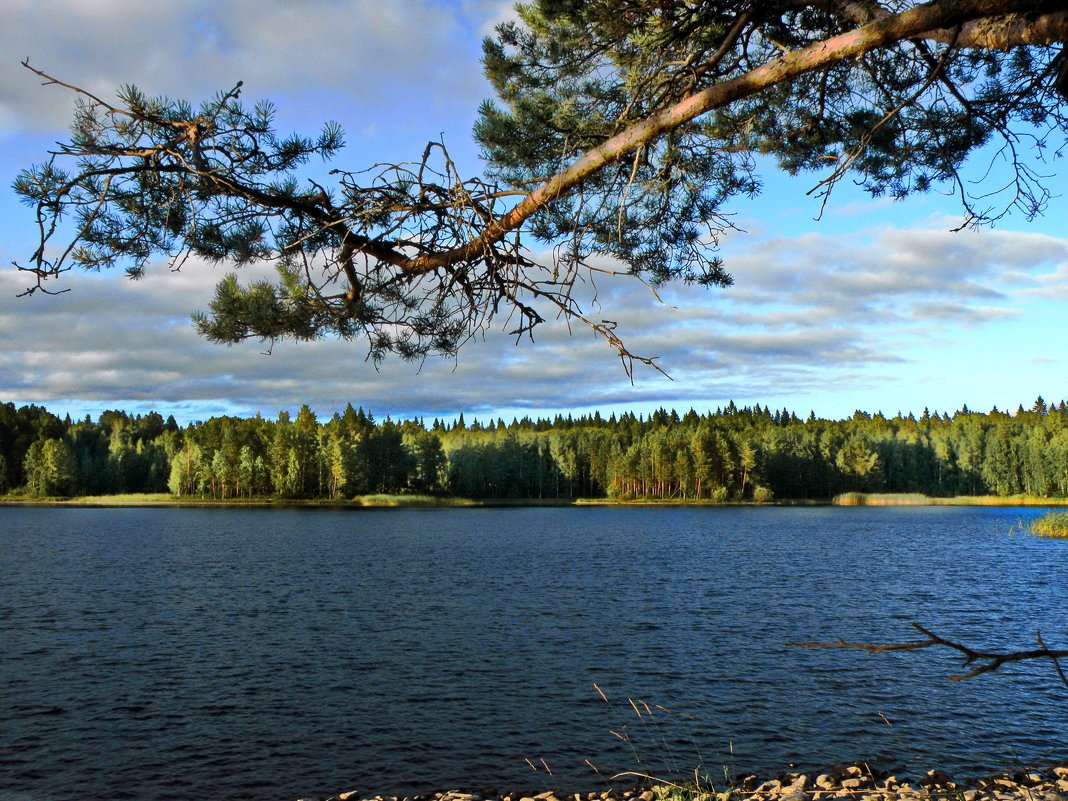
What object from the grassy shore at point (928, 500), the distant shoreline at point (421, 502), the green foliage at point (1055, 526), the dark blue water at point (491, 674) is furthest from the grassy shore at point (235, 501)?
the green foliage at point (1055, 526)

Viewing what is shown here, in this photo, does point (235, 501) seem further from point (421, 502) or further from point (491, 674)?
point (491, 674)

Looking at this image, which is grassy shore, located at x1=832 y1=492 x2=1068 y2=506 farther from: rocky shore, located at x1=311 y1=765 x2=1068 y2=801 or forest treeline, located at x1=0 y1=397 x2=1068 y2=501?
rocky shore, located at x1=311 y1=765 x2=1068 y2=801

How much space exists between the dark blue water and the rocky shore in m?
1.03

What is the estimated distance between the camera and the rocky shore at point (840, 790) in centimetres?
850

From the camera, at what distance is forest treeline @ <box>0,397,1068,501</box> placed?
119875 mm

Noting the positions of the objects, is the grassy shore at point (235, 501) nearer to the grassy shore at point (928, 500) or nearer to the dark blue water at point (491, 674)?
the grassy shore at point (928, 500)

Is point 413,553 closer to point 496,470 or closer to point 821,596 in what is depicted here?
point 821,596

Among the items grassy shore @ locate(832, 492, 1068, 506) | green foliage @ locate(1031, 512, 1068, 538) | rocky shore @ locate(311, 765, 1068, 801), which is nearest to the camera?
rocky shore @ locate(311, 765, 1068, 801)

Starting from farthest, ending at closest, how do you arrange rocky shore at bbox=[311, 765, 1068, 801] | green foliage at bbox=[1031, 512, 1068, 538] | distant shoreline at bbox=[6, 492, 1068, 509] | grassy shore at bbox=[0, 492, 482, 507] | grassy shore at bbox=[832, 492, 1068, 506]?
grassy shore at bbox=[832, 492, 1068, 506]
grassy shore at bbox=[0, 492, 482, 507]
distant shoreline at bbox=[6, 492, 1068, 509]
green foliage at bbox=[1031, 512, 1068, 538]
rocky shore at bbox=[311, 765, 1068, 801]

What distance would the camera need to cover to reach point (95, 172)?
4.78m

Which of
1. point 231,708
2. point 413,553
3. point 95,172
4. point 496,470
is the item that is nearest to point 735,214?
point 95,172

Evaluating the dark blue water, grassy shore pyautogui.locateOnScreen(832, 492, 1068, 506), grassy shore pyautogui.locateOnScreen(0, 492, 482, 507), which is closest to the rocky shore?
the dark blue water

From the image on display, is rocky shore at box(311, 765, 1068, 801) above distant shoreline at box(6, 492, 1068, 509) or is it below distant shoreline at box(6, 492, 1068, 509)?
above

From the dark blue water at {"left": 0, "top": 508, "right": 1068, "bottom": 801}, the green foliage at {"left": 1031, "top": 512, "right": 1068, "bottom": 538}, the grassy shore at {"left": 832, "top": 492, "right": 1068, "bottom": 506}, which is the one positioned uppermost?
the green foliage at {"left": 1031, "top": 512, "right": 1068, "bottom": 538}
